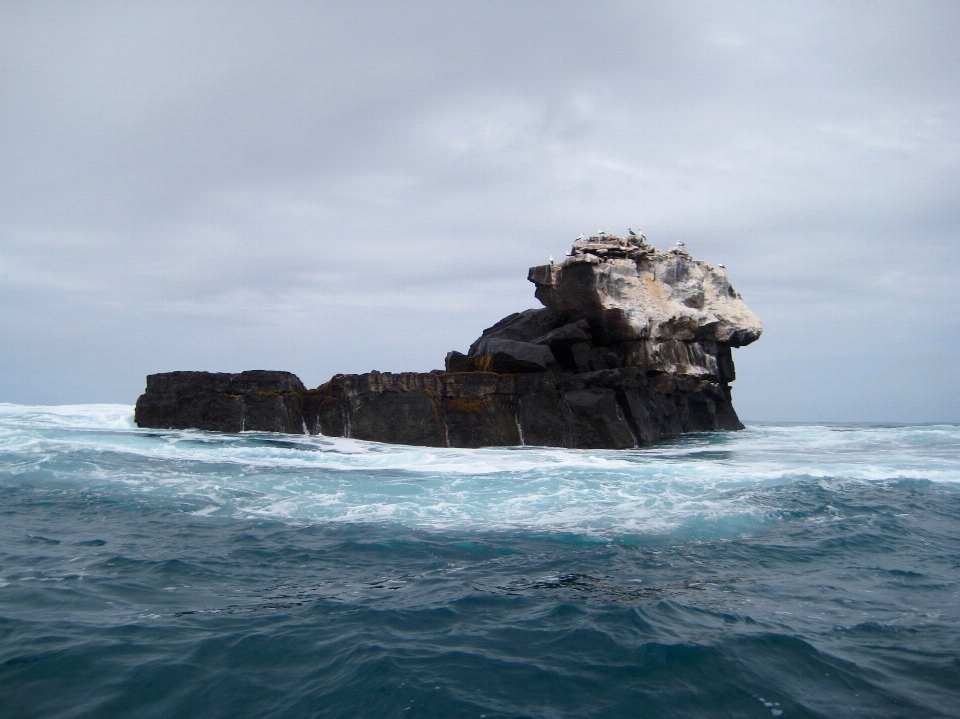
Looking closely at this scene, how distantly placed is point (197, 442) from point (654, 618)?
1682cm

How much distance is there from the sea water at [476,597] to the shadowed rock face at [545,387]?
10.3 metres

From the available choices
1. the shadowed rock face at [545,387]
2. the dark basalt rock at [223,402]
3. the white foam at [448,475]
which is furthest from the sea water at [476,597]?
the dark basalt rock at [223,402]

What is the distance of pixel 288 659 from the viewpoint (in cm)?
458

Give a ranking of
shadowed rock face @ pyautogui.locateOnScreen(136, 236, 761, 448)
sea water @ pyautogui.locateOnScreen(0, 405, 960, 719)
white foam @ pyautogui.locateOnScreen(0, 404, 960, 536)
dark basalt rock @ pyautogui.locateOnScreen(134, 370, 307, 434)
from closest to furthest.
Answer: sea water @ pyautogui.locateOnScreen(0, 405, 960, 719), white foam @ pyautogui.locateOnScreen(0, 404, 960, 536), shadowed rock face @ pyautogui.locateOnScreen(136, 236, 761, 448), dark basalt rock @ pyautogui.locateOnScreen(134, 370, 307, 434)

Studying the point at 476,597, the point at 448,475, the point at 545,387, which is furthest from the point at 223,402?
the point at 476,597

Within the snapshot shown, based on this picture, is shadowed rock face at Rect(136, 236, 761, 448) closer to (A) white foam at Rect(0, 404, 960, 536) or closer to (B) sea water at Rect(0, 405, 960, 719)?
(A) white foam at Rect(0, 404, 960, 536)

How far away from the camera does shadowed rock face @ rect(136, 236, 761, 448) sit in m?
23.0

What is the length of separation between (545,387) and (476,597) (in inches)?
714

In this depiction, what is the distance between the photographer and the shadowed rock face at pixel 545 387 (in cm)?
2295

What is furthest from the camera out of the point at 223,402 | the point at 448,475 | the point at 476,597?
the point at 223,402

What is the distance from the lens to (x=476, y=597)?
585cm

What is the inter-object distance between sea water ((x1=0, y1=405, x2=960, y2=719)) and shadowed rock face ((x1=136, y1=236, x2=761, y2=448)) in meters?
10.3

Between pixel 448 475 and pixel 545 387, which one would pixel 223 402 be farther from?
pixel 448 475

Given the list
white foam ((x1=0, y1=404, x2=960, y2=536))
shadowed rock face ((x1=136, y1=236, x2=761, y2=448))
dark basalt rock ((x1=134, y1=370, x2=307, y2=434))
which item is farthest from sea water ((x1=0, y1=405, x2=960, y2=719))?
dark basalt rock ((x1=134, y1=370, x2=307, y2=434))
